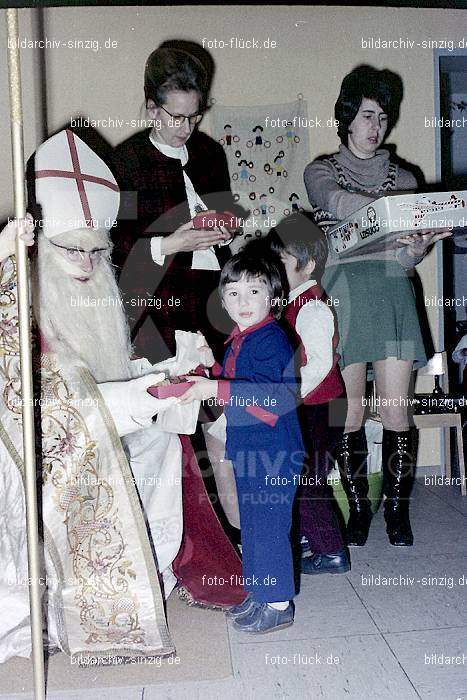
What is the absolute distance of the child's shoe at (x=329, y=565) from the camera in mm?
1878

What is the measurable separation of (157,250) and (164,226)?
0.22ft

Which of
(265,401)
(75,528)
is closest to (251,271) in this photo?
(265,401)

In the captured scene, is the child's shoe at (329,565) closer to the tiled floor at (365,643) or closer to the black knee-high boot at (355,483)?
the tiled floor at (365,643)

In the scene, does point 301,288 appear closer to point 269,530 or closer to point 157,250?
point 157,250

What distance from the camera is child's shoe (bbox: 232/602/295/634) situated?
5.01ft

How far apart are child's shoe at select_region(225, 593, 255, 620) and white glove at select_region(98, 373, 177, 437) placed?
0.47m

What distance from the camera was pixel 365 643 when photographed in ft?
4.81

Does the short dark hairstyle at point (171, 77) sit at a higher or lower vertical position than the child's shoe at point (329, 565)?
higher

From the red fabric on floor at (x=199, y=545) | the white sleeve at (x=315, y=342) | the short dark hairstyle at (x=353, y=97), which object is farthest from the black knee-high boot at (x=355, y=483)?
the short dark hairstyle at (x=353, y=97)

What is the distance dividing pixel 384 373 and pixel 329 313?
356 mm

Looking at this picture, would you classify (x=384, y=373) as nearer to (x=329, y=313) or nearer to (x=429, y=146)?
(x=329, y=313)

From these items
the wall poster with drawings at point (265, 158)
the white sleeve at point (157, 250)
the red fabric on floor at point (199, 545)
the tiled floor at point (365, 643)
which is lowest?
the tiled floor at point (365, 643)

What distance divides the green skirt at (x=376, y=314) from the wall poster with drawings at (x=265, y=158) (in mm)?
610

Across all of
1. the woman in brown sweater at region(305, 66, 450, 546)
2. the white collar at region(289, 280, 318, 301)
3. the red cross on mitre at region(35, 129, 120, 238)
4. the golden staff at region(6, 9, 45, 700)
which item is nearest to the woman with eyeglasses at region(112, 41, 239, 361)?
the red cross on mitre at region(35, 129, 120, 238)
